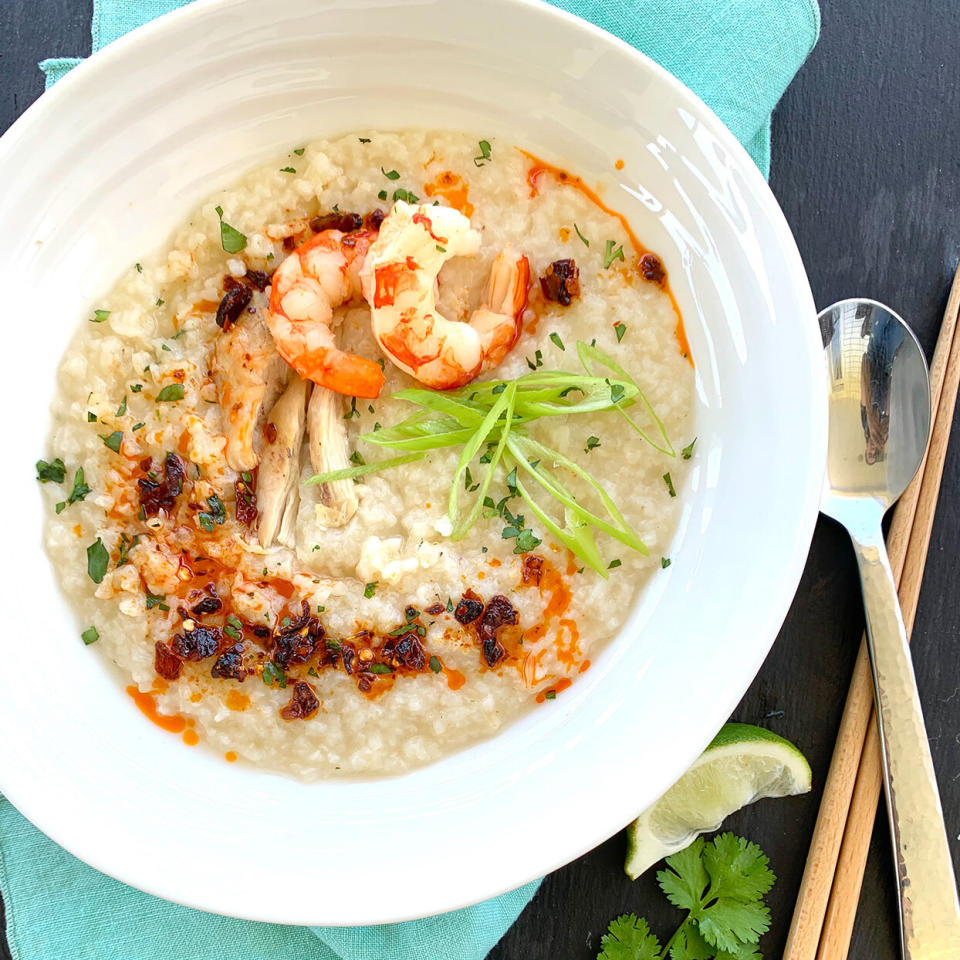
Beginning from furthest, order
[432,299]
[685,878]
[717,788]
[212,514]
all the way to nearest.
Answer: [685,878] < [717,788] < [212,514] < [432,299]

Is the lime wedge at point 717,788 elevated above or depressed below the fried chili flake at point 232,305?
below

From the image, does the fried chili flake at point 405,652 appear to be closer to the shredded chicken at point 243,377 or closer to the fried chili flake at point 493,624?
the fried chili flake at point 493,624

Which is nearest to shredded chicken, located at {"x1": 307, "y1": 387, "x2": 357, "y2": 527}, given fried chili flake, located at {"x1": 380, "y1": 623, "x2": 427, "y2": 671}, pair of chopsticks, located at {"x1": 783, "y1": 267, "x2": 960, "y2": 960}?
fried chili flake, located at {"x1": 380, "y1": 623, "x2": 427, "y2": 671}

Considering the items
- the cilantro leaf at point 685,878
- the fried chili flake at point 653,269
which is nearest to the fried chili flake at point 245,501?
the fried chili flake at point 653,269

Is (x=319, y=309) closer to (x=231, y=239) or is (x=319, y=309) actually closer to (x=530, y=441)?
(x=231, y=239)

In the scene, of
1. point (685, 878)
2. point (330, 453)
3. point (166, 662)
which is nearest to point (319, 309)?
point (330, 453)

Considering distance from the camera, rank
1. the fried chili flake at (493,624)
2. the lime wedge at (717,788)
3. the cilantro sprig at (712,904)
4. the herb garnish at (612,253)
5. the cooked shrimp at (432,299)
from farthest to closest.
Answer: the cilantro sprig at (712,904)
the lime wedge at (717,788)
the herb garnish at (612,253)
the fried chili flake at (493,624)
the cooked shrimp at (432,299)

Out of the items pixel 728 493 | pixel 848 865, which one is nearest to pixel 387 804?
pixel 728 493
